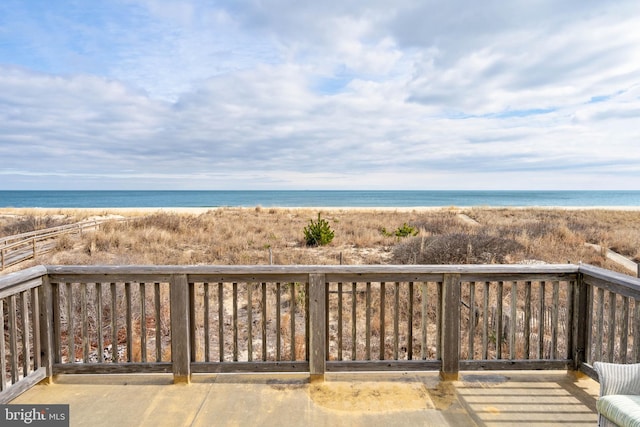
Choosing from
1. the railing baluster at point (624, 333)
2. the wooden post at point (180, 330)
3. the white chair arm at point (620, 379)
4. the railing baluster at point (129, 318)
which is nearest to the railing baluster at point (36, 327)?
the railing baluster at point (129, 318)

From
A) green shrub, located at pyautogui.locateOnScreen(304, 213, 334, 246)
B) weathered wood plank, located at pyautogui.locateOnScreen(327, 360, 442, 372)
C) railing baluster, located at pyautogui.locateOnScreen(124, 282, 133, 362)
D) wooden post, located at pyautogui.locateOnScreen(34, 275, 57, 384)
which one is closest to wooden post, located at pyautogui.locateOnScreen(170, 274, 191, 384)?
railing baluster, located at pyautogui.locateOnScreen(124, 282, 133, 362)

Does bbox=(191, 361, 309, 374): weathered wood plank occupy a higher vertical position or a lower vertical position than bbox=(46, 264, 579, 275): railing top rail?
lower

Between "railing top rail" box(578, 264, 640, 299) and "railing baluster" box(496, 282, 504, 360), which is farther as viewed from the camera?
"railing baluster" box(496, 282, 504, 360)

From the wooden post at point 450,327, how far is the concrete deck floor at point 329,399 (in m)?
0.13

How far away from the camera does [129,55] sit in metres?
9.76

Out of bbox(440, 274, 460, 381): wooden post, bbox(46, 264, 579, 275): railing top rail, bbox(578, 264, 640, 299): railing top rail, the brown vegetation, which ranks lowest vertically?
the brown vegetation

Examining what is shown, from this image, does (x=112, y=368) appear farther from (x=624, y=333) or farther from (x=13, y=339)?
(x=624, y=333)

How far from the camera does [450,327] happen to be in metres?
3.31

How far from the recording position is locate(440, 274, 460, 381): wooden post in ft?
10.7

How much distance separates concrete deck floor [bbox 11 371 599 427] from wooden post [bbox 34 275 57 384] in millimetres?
176

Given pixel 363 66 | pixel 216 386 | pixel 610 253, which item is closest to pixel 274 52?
pixel 363 66

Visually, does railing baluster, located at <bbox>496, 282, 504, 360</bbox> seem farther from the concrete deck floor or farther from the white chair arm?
the white chair arm

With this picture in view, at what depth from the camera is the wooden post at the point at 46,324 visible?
3191mm

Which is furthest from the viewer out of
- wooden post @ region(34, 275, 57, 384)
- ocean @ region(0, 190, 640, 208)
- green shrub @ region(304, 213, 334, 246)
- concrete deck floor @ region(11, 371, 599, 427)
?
ocean @ region(0, 190, 640, 208)
